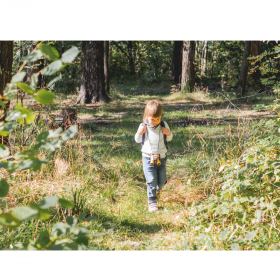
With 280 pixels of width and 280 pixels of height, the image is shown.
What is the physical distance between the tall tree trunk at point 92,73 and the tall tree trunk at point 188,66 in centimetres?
402

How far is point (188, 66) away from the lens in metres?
11.8

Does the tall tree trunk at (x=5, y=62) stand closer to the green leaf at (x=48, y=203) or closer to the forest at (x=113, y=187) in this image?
the forest at (x=113, y=187)

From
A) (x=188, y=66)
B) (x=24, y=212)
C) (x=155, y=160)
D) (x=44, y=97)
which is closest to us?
(x=24, y=212)

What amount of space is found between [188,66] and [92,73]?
466 cm

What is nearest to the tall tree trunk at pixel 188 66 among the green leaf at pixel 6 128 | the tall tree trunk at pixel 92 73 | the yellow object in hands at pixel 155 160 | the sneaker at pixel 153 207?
the tall tree trunk at pixel 92 73

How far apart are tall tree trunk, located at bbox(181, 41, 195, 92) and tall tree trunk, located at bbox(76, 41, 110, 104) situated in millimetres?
4021

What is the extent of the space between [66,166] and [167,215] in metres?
1.56

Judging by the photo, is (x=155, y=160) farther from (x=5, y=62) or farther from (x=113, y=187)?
(x=5, y=62)

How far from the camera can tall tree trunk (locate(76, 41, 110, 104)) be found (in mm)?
9547

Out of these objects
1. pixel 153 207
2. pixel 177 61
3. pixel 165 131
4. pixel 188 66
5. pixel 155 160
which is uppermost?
pixel 177 61

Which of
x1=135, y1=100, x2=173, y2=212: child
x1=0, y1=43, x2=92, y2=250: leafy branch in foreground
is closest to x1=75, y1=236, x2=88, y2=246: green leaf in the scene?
x1=0, y1=43, x2=92, y2=250: leafy branch in foreground

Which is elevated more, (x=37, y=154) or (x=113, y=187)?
(x=37, y=154)

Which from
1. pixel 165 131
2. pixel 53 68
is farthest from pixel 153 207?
pixel 53 68

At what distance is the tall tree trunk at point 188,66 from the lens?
11.5 meters
